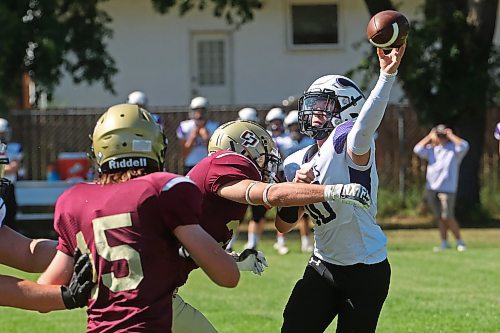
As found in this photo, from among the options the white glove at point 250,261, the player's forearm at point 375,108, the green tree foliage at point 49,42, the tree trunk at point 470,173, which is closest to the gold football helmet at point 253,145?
the white glove at point 250,261

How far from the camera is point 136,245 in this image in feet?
11.9

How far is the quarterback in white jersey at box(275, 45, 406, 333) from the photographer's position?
491cm

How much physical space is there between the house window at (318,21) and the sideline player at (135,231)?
66.3ft

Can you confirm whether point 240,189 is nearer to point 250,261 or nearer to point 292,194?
point 292,194

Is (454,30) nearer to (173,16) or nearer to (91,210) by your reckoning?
(173,16)

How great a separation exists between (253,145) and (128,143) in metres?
1.35

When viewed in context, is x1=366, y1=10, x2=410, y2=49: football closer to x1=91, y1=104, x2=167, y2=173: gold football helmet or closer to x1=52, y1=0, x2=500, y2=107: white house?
x1=91, y1=104, x2=167, y2=173: gold football helmet

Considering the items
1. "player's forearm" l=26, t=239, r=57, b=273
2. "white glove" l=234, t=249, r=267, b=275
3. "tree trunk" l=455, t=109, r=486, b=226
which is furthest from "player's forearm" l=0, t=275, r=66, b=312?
"tree trunk" l=455, t=109, r=486, b=226

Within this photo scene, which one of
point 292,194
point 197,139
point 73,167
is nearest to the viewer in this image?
point 292,194

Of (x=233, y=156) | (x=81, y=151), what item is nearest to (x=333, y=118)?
(x=233, y=156)

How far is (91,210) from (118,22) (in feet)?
66.7

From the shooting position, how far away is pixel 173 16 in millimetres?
23531

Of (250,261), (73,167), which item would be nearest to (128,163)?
(250,261)

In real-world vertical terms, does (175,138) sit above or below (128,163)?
below
